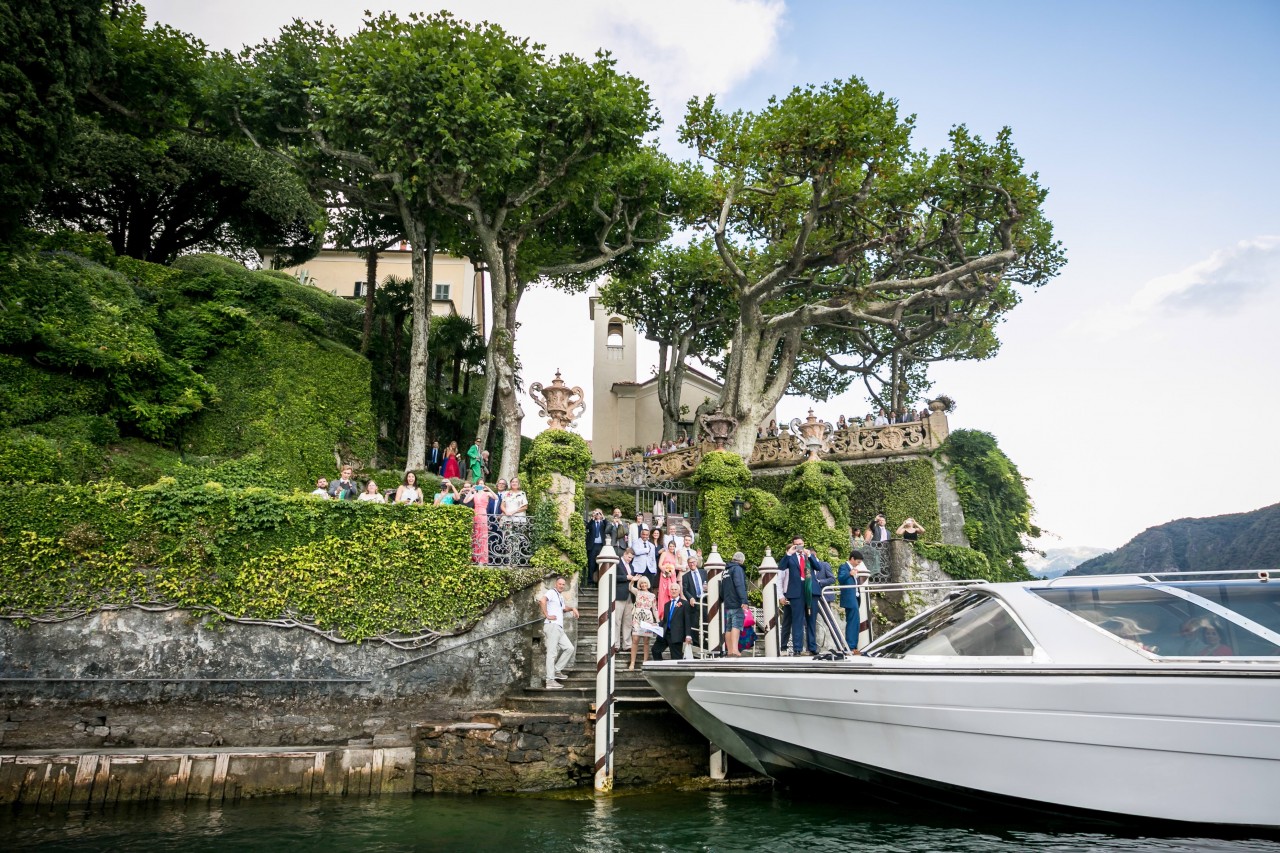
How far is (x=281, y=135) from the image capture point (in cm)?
2080

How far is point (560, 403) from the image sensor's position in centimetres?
1644

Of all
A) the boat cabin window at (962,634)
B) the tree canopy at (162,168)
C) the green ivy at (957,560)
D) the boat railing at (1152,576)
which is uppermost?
the tree canopy at (162,168)

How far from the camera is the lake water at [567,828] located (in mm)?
7387

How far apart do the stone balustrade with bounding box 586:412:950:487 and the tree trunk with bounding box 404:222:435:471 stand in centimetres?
485

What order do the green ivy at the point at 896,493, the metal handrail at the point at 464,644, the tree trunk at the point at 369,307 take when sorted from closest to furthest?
the metal handrail at the point at 464,644, the green ivy at the point at 896,493, the tree trunk at the point at 369,307

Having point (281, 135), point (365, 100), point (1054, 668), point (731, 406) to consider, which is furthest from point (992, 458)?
point (281, 135)

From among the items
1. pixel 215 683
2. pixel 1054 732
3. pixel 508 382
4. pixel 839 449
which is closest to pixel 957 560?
pixel 839 449

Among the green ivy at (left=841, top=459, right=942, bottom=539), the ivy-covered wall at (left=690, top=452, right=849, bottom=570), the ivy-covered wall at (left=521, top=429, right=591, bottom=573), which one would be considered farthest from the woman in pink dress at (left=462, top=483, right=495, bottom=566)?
the green ivy at (left=841, top=459, right=942, bottom=539)

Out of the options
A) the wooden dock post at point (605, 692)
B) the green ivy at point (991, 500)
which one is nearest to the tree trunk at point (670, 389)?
the green ivy at point (991, 500)

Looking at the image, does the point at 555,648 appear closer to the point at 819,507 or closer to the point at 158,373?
the point at 819,507

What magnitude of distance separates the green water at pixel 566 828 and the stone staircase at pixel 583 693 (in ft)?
4.33

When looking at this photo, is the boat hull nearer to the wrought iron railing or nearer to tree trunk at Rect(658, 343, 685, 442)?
the wrought iron railing

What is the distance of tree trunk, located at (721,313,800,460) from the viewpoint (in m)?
24.5

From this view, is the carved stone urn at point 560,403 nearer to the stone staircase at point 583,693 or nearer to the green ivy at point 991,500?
the stone staircase at point 583,693
